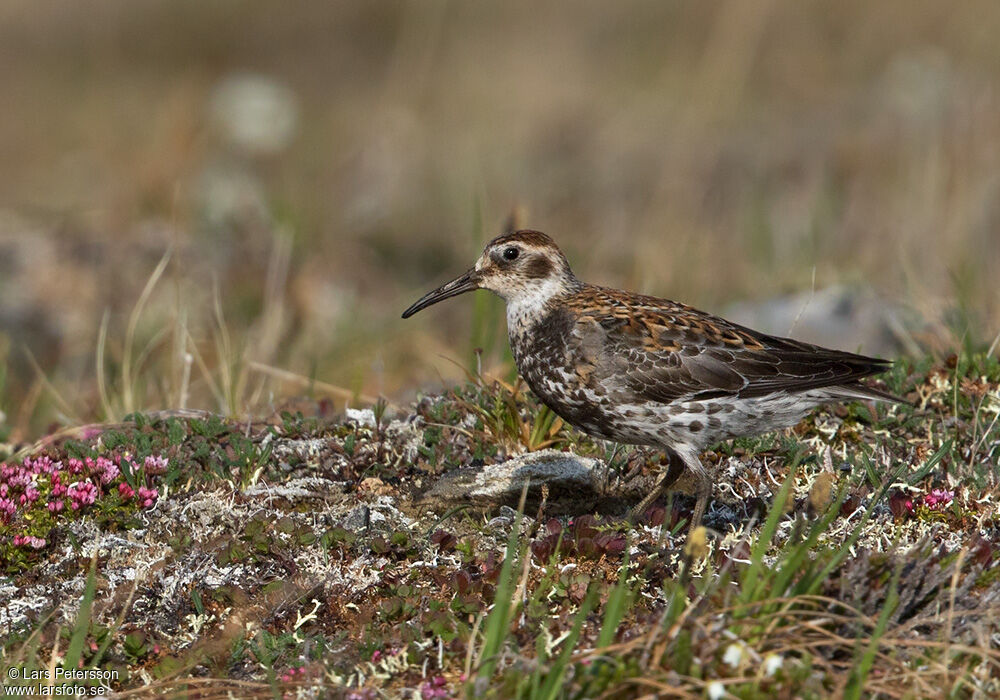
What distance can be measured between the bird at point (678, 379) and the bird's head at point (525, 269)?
40cm

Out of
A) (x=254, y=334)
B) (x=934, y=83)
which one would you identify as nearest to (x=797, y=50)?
(x=934, y=83)

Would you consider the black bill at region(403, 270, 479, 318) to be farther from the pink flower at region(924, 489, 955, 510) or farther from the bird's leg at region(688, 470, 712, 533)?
the pink flower at region(924, 489, 955, 510)

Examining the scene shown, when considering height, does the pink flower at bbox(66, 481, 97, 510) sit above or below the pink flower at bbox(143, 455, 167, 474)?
below

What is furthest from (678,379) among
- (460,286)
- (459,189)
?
(459,189)

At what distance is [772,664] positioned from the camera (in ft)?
13.6

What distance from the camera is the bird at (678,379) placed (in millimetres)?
6004

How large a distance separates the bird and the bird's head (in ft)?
1.30

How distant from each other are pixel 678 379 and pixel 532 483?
88 centimetres

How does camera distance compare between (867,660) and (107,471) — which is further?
(107,471)

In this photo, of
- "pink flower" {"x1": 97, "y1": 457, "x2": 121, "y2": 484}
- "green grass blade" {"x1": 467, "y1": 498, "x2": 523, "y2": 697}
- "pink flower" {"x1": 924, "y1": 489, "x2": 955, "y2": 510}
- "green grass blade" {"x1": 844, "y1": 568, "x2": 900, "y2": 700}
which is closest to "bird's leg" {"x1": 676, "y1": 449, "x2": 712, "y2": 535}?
"pink flower" {"x1": 924, "y1": 489, "x2": 955, "y2": 510}

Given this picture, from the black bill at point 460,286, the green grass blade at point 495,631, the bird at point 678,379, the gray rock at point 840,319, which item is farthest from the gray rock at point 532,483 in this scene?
the gray rock at point 840,319

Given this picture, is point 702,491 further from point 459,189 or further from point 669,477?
point 459,189

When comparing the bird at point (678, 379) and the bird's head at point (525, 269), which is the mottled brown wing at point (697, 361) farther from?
the bird's head at point (525, 269)

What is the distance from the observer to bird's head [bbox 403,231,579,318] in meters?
6.86
